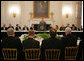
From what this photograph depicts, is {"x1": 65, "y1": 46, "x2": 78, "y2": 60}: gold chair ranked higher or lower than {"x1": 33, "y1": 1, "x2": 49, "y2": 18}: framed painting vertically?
lower

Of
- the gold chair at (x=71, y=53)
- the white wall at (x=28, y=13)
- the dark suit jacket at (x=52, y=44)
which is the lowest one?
the gold chair at (x=71, y=53)

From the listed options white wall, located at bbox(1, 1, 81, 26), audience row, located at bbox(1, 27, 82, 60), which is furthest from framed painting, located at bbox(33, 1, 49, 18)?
audience row, located at bbox(1, 27, 82, 60)

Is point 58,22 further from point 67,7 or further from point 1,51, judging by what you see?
point 1,51

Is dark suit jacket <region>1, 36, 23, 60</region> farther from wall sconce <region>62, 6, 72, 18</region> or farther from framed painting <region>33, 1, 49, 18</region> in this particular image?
wall sconce <region>62, 6, 72, 18</region>

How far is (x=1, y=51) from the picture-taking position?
4.94 metres

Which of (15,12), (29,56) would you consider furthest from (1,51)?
(15,12)

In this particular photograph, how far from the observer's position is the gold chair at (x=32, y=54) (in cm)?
467

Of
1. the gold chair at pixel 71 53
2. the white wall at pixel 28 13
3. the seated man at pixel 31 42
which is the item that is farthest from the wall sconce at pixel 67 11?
the seated man at pixel 31 42

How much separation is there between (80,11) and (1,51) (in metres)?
11.3

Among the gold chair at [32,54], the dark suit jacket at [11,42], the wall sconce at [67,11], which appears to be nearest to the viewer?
the gold chair at [32,54]

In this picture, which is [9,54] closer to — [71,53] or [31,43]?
[31,43]

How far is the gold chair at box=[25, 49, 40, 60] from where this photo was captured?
4.67m

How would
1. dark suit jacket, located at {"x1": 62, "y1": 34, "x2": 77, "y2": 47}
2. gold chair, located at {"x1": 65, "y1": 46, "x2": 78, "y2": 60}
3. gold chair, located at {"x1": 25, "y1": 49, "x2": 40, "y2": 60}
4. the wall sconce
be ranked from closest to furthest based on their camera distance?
gold chair, located at {"x1": 25, "y1": 49, "x2": 40, "y2": 60} → gold chair, located at {"x1": 65, "y1": 46, "x2": 78, "y2": 60} → dark suit jacket, located at {"x1": 62, "y1": 34, "x2": 77, "y2": 47} → the wall sconce

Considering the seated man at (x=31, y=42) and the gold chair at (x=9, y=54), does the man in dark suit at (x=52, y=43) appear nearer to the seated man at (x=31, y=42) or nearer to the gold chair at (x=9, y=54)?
the seated man at (x=31, y=42)
